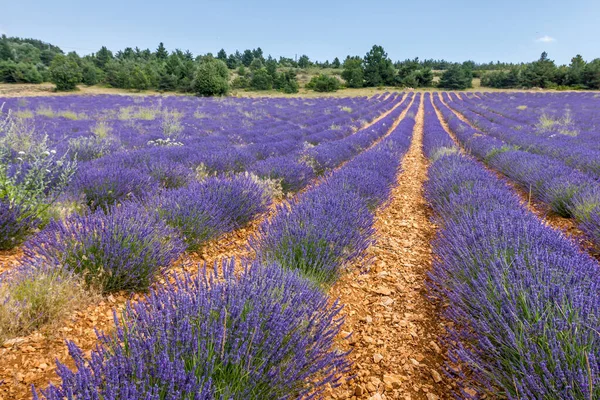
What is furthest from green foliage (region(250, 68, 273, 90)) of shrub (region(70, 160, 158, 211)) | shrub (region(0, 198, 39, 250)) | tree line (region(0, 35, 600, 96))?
shrub (region(0, 198, 39, 250))

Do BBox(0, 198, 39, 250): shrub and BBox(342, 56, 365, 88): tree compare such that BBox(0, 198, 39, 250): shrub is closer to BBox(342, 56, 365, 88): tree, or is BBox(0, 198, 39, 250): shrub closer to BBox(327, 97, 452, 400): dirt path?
BBox(327, 97, 452, 400): dirt path

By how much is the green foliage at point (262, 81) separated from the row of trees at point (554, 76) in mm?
36462

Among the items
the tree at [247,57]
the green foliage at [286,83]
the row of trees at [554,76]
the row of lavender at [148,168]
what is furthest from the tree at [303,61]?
the row of lavender at [148,168]

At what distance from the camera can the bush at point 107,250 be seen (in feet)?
6.75

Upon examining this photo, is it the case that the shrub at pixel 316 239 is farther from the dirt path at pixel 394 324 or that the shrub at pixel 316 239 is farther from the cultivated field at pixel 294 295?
the dirt path at pixel 394 324

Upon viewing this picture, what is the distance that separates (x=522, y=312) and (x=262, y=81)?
1724 inches

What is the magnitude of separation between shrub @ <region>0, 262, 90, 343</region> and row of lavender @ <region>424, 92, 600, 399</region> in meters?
2.16

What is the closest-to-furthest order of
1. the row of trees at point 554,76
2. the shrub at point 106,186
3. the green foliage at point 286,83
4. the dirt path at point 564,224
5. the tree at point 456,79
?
the dirt path at point 564,224 < the shrub at point 106,186 < the green foliage at point 286,83 < the row of trees at point 554,76 < the tree at point 456,79

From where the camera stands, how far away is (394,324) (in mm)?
2131

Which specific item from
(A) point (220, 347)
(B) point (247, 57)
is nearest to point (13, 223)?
(A) point (220, 347)

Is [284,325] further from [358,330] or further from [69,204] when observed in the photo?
[69,204]

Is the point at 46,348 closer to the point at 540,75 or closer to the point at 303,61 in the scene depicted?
the point at 540,75

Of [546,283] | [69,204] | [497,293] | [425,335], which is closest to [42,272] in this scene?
[69,204]

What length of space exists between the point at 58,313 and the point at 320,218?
1.79 m
